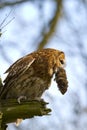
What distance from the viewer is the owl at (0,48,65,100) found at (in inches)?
183

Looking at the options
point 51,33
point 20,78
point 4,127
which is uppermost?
point 51,33

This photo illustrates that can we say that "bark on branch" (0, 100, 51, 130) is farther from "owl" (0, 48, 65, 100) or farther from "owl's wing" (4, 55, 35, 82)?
"owl's wing" (4, 55, 35, 82)

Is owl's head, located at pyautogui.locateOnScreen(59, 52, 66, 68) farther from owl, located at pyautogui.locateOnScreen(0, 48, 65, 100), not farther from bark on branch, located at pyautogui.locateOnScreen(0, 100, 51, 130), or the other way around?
bark on branch, located at pyautogui.locateOnScreen(0, 100, 51, 130)

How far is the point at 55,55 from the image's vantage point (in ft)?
15.6

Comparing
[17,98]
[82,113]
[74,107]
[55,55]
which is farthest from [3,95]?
[82,113]

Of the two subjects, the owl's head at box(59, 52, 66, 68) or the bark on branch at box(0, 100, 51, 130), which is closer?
the bark on branch at box(0, 100, 51, 130)

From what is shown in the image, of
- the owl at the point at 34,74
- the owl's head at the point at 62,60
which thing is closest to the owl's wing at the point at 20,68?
the owl at the point at 34,74

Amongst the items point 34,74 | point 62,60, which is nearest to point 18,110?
point 34,74

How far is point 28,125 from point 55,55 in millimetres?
3755

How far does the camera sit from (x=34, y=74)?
15.4 feet

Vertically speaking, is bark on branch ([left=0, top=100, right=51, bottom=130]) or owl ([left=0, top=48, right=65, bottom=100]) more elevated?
owl ([left=0, top=48, right=65, bottom=100])

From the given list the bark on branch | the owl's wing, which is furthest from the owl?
the bark on branch

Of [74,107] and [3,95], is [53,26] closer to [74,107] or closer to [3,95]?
[74,107]

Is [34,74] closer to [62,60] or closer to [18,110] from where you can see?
[62,60]
